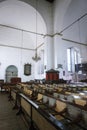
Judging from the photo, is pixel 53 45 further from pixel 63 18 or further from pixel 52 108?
pixel 52 108

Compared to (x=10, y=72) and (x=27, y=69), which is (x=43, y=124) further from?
(x=27, y=69)

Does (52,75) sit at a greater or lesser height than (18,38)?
lesser

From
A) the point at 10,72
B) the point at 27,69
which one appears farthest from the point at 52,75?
the point at 10,72

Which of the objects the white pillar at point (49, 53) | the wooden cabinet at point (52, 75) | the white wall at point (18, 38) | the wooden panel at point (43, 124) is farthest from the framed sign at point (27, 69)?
the wooden panel at point (43, 124)

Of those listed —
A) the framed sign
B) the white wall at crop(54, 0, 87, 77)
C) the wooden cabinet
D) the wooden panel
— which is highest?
the white wall at crop(54, 0, 87, 77)

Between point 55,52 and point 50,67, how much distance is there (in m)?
1.22

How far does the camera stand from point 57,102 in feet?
8.09

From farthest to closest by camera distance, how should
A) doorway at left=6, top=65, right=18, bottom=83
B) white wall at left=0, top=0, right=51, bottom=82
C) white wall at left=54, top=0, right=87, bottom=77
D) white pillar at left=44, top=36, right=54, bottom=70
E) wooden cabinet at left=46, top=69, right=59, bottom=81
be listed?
doorway at left=6, top=65, right=18, bottom=83 → white wall at left=0, top=0, right=51, bottom=82 → white pillar at left=44, top=36, right=54, bottom=70 → white wall at left=54, top=0, right=87, bottom=77 → wooden cabinet at left=46, top=69, right=59, bottom=81

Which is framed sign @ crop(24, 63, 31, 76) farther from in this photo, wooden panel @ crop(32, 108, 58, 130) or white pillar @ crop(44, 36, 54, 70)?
wooden panel @ crop(32, 108, 58, 130)

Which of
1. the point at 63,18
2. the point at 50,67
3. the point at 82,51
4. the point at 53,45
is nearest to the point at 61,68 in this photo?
the point at 50,67

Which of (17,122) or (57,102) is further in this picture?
(17,122)

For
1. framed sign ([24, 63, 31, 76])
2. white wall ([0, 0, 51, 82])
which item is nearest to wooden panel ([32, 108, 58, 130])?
white wall ([0, 0, 51, 82])

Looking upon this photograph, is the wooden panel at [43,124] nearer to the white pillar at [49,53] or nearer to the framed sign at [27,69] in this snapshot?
the white pillar at [49,53]

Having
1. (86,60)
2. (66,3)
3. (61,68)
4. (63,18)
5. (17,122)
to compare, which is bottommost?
(17,122)
